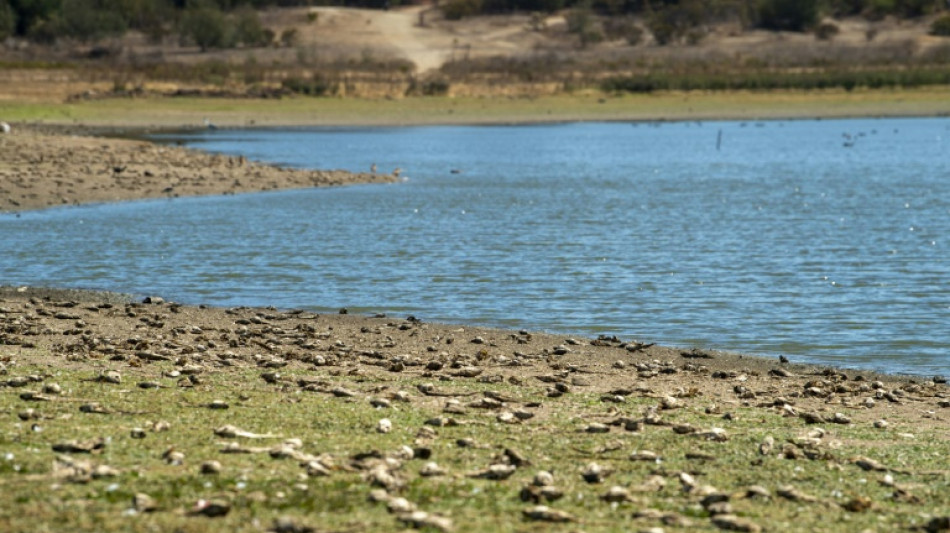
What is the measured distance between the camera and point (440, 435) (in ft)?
35.2

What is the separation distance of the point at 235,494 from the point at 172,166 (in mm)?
35656

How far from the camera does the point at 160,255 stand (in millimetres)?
25812

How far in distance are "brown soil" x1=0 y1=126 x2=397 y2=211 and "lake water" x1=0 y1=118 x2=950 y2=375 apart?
1443 mm

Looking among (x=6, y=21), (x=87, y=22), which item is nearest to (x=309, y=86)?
(x=87, y=22)

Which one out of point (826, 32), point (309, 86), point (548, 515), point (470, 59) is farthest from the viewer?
point (826, 32)

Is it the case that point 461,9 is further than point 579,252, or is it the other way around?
point 461,9

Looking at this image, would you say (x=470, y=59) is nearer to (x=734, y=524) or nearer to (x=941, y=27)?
(x=941, y=27)

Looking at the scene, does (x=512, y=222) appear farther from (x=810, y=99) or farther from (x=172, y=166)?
(x=810, y=99)

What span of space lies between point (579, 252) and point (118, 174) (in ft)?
58.4

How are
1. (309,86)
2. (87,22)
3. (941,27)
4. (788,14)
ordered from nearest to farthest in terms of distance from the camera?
(309,86) < (941,27) < (87,22) < (788,14)

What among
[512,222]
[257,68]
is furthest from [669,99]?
[512,222]

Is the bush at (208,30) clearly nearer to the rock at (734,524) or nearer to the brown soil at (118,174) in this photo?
the brown soil at (118,174)

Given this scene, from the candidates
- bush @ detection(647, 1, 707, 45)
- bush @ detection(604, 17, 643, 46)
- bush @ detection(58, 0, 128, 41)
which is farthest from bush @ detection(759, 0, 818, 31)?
bush @ detection(58, 0, 128, 41)

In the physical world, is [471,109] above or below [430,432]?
below
